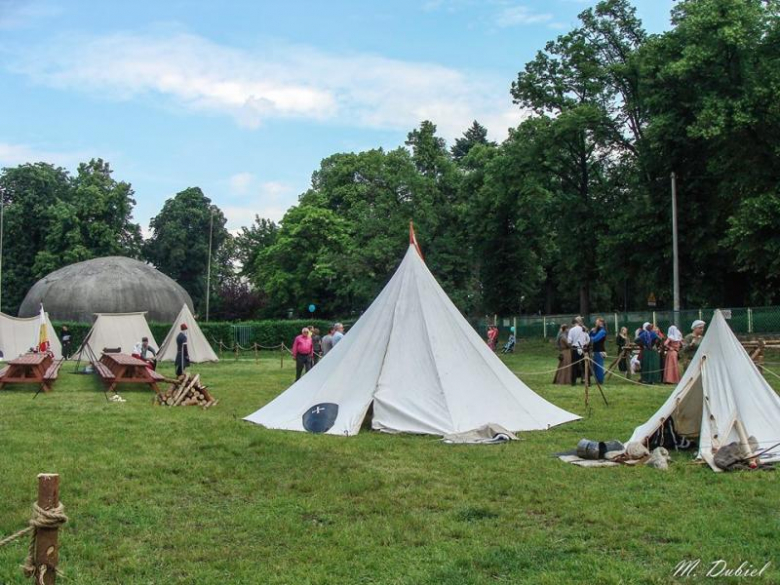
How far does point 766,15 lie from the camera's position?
3002 cm

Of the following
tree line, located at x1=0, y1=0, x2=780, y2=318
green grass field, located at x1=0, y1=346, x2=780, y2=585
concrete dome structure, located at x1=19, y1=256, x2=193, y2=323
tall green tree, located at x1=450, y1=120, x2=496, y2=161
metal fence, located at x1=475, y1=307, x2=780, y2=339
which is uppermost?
tall green tree, located at x1=450, y1=120, x2=496, y2=161

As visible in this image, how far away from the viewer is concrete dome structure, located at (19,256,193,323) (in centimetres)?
4912

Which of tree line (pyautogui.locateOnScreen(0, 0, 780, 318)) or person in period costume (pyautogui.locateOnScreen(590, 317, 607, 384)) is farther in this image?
tree line (pyautogui.locateOnScreen(0, 0, 780, 318))

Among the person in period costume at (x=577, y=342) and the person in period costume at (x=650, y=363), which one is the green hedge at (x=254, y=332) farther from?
the person in period costume at (x=650, y=363)

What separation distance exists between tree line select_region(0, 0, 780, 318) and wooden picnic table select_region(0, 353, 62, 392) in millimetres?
22052

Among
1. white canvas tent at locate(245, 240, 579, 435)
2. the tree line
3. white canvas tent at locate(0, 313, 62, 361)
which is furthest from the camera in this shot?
white canvas tent at locate(0, 313, 62, 361)

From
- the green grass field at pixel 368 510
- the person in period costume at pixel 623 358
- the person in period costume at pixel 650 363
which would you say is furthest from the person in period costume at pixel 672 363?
the green grass field at pixel 368 510

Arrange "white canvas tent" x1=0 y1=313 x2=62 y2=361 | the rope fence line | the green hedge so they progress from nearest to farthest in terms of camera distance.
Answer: the rope fence line
"white canvas tent" x1=0 y1=313 x2=62 y2=361
the green hedge

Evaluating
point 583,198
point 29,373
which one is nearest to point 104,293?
point 583,198

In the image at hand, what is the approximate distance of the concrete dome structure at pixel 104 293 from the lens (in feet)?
161

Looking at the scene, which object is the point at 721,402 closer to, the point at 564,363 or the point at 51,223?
the point at 564,363

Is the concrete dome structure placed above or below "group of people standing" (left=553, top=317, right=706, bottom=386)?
above

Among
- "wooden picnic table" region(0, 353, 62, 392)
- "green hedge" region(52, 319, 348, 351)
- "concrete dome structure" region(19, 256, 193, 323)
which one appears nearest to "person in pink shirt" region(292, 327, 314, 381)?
"wooden picnic table" region(0, 353, 62, 392)

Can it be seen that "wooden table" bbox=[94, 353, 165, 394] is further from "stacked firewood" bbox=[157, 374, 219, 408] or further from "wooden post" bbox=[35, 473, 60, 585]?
"wooden post" bbox=[35, 473, 60, 585]
